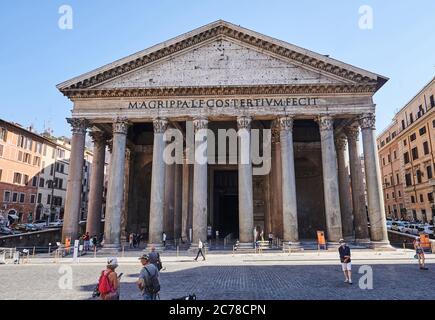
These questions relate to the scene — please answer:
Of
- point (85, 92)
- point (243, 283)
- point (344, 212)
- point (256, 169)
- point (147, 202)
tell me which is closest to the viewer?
point (243, 283)

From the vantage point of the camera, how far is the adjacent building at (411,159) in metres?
36.1

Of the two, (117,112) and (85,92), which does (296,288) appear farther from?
(85,92)

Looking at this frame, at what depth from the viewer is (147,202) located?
30.4 metres

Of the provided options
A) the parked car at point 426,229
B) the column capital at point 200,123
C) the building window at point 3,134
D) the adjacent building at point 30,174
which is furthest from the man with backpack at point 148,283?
the building window at point 3,134

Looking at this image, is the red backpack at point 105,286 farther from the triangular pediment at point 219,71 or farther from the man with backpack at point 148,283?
the triangular pediment at point 219,71

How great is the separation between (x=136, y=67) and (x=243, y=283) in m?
16.4

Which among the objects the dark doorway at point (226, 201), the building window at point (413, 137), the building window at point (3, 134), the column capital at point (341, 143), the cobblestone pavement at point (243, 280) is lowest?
the cobblestone pavement at point (243, 280)

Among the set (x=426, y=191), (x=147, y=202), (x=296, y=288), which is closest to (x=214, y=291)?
(x=296, y=288)

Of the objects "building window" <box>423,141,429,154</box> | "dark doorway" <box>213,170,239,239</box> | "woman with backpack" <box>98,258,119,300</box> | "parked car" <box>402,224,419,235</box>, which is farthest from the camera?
"building window" <box>423,141,429,154</box>

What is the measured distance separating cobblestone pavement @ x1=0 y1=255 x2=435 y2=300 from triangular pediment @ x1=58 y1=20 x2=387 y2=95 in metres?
11.5

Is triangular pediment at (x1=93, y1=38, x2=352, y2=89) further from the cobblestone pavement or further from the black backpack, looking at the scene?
the black backpack

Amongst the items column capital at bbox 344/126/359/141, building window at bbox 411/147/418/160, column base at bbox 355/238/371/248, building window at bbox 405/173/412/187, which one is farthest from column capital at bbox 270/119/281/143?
building window at bbox 405/173/412/187

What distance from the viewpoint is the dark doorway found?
3017 centimetres

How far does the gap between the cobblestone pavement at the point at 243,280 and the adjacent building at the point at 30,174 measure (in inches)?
1030
